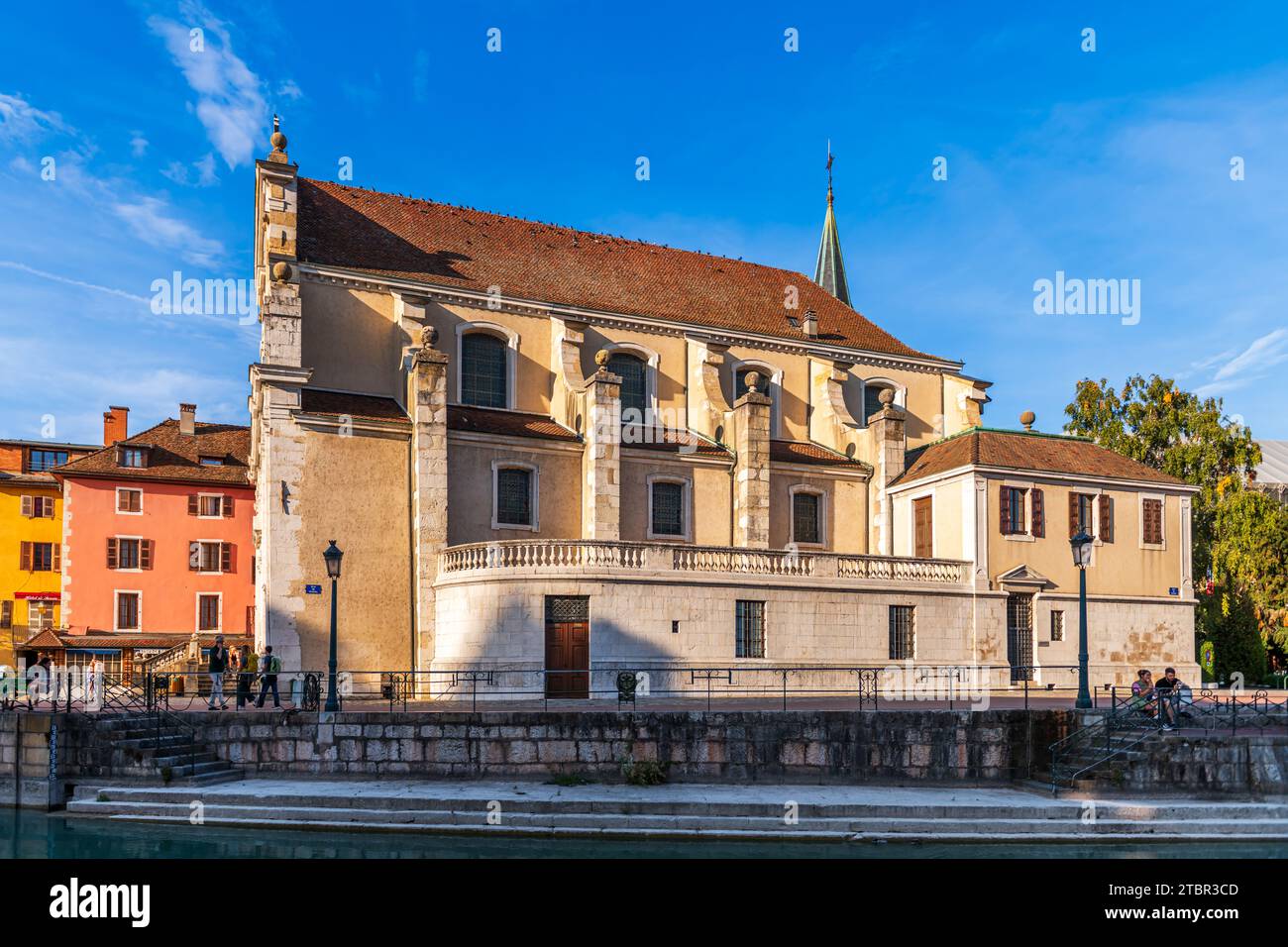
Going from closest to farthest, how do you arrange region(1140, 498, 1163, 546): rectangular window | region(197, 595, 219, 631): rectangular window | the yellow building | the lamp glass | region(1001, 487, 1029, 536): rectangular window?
1. the lamp glass
2. region(1001, 487, 1029, 536): rectangular window
3. region(1140, 498, 1163, 546): rectangular window
4. region(197, 595, 219, 631): rectangular window
5. the yellow building

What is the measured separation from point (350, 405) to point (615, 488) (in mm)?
7974

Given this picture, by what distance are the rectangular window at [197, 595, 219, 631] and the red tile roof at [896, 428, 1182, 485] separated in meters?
27.3

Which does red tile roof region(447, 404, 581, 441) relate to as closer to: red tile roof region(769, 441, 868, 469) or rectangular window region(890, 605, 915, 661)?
red tile roof region(769, 441, 868, 469)

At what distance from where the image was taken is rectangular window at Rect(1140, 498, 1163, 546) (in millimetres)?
34219

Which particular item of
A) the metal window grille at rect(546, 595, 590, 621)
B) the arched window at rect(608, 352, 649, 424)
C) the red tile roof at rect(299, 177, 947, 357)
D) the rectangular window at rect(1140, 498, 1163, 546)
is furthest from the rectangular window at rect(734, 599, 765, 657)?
the rectangular window at rect(1140, 498, 1163, 546)

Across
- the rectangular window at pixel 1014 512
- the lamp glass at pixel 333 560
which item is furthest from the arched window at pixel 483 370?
the rectangular window at pixel 1014 512

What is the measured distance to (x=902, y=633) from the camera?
101 feet

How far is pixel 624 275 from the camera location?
39.3 meters

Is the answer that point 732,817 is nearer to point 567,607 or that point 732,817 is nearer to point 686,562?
point 567,607

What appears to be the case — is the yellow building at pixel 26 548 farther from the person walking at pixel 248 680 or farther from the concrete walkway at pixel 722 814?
the concrete walkway at pixel 722 814

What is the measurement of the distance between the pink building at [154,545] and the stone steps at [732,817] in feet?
80.9
